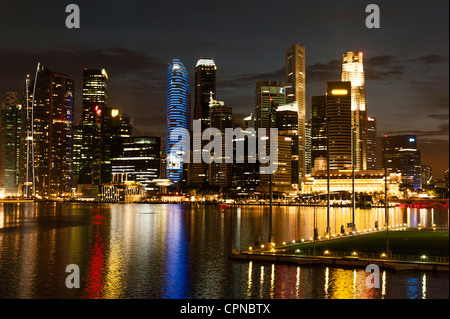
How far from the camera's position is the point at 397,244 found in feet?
178

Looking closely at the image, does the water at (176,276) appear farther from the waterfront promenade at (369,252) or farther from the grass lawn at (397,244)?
the grass lawn at (397,244)

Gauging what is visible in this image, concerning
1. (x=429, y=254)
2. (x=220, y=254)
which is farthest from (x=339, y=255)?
(x=220, y=254)

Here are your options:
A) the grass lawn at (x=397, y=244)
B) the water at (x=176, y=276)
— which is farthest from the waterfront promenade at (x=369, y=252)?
the water at (x=176, y=276)

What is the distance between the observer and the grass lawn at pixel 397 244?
162 feet

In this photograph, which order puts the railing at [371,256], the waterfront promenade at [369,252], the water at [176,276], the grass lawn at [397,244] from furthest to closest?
the grass lawn at [397,244]
the waterfront promenade at [369,252]
the railing at [371,256]
the water at [176,276]

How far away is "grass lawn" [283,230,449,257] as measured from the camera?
49281mm

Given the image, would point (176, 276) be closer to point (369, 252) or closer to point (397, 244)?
point (369, 252)

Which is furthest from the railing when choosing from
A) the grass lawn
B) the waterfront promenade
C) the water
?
the water

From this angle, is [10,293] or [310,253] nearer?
[10,293]

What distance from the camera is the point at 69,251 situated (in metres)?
68.9

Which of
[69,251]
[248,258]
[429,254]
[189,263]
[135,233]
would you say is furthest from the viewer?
[135,233]
